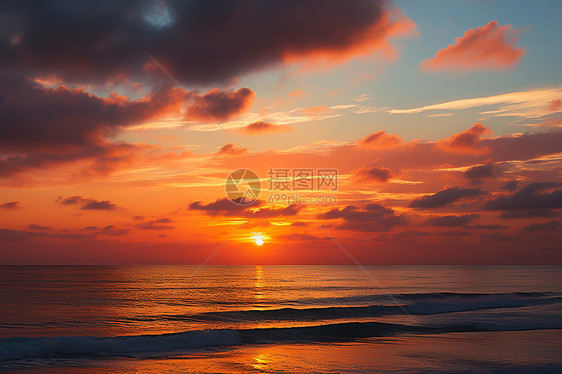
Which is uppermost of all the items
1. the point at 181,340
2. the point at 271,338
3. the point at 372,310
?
the point at 181,340

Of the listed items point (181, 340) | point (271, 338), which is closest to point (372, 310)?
point (271, 338)

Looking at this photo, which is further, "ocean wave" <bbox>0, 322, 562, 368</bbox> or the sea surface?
"ocean wave" <bbox>0, 322, 562, 368</bbox>

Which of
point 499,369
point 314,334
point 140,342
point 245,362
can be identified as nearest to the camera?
point 499,369

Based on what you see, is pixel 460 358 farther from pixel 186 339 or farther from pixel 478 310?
pixel 478 310

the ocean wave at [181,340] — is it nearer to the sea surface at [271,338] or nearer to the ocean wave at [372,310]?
the sea surface at [271,338]

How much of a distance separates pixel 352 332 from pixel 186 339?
42.6 ft

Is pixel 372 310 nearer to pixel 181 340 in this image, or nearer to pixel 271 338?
pixel 271 338

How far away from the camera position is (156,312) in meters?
45.1

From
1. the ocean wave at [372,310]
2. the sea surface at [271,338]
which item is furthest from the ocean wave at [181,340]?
the ocean wave at [372,310]

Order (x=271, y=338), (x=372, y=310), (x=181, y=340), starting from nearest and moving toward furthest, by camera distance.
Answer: (x=181, y=340)
(x=271, y=338)
(x=372, y=310)

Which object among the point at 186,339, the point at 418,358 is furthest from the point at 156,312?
the point at 418,358

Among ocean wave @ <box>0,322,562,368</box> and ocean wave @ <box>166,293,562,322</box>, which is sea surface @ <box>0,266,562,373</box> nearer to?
ocean wave @ <box>0,322,562,368</box>

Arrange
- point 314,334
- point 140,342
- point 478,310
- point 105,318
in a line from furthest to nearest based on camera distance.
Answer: point 478,310 < point 105,318 < point 314,334 < point 140,342

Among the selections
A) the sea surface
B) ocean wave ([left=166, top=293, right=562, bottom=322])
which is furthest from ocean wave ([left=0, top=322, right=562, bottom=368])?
ocean wave ([left=166, top=293, right=562, bottom=322])
